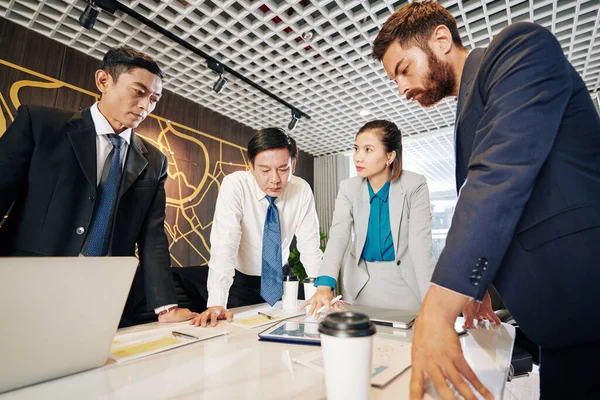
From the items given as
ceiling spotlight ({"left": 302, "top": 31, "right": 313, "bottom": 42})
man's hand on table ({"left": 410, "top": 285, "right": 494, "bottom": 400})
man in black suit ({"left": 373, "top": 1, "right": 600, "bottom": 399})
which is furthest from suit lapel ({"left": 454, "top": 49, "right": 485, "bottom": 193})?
ceiling spotlight ({"left": 302, "top": 31, "right": 313, "bottom": 42})

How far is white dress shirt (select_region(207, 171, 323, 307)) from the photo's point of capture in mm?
1751

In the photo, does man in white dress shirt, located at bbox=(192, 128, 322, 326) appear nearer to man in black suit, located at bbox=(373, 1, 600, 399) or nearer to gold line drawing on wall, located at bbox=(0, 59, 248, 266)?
man in black suit, located at bbox=(373, 1, 600, 399)

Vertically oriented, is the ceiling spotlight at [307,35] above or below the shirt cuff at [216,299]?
above

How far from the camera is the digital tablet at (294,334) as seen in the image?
2.80 ft

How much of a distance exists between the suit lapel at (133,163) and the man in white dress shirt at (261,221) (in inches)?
18.2

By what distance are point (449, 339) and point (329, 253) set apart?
1.04 m

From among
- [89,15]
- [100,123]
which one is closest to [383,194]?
[100,123]

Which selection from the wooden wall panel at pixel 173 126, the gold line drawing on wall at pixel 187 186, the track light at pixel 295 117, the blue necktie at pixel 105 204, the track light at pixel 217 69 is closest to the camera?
the blue necktie at pixel 105 204

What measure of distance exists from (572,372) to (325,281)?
2.92 ft

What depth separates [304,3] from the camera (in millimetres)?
2885

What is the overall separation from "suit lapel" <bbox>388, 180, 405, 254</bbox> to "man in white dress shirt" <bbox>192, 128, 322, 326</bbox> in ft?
1.91

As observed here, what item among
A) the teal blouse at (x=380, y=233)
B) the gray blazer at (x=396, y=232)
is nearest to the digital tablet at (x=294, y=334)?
the gray blazer at (x=396, y=232)

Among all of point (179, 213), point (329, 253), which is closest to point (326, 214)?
point (179, 213)

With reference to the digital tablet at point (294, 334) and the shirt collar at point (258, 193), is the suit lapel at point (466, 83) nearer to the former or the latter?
the digital tablet at point (294, 334)
